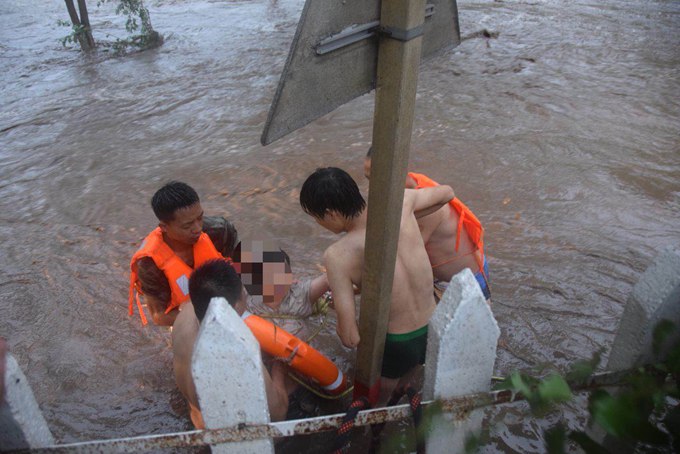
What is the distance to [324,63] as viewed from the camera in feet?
4.79

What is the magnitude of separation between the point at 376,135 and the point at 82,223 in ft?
15.6

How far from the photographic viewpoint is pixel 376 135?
1653mm

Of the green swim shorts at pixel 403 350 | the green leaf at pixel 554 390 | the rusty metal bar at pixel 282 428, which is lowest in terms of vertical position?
the green swim shorts at pixel 403 350

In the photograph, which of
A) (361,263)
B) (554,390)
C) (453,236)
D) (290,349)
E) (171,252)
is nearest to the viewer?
(554,390)

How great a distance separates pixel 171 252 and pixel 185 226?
18 cm

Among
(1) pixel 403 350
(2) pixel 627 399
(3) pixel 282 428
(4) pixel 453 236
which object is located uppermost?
(2) pixel 627 399

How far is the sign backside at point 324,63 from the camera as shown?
4.50 feet

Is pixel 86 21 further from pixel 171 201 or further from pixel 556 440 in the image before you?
pixel 556 440

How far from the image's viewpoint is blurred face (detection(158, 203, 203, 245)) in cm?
294

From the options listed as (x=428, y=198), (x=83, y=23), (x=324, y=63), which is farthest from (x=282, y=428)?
(x=83, y=23)

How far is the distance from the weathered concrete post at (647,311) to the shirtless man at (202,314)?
1.41 meters

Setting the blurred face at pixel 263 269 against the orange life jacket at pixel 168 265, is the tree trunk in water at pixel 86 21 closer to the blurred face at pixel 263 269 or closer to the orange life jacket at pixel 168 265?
the orange life jacket at pixel 168 265

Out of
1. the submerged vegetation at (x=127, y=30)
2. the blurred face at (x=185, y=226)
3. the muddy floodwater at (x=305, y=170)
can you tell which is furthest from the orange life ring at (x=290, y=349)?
the submerged vegetation at (x=127, y=30)

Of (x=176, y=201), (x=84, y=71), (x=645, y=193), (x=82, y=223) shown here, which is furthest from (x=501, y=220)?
(x=84, y=71)
